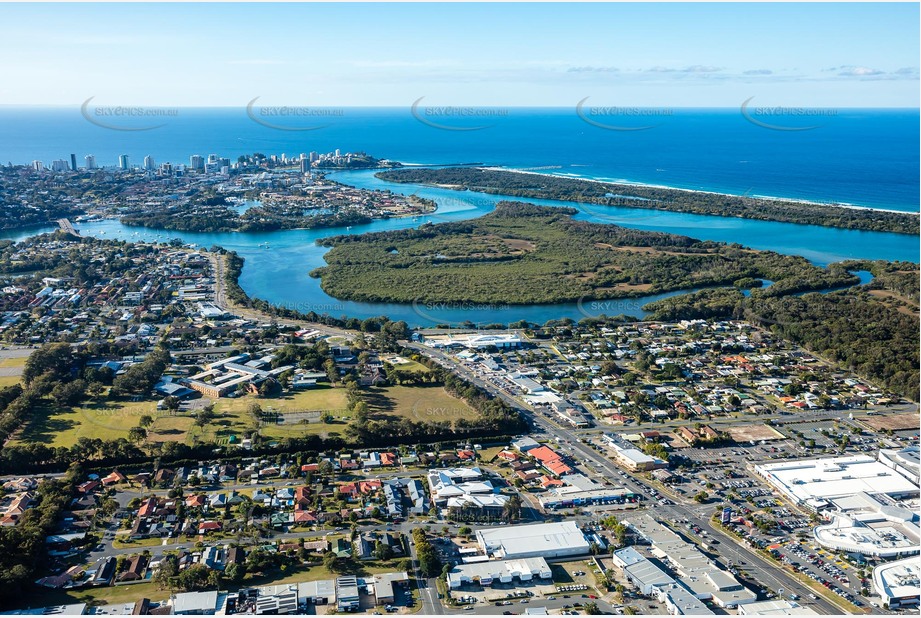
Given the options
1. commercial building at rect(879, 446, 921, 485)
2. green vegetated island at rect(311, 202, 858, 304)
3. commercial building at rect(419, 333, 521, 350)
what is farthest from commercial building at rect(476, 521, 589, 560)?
green vegetated island at rect(311, 202, 858, 304)

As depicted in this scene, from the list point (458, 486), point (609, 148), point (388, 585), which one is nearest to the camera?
point (388, 585)

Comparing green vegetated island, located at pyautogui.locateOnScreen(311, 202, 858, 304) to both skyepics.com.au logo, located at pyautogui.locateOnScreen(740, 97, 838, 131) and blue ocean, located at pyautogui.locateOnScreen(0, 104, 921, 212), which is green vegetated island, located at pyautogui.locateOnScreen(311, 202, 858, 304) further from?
skyepics.com.au logo, located at pyautogui.locateOnScreen(740, 97, 838, 131)

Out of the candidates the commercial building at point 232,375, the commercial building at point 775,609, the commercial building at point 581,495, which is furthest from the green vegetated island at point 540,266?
the commercial building at point 775,609

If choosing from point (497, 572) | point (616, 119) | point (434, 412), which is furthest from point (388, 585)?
point (616, 119)

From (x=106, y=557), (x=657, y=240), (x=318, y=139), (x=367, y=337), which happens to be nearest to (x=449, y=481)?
(x=106, y=557)

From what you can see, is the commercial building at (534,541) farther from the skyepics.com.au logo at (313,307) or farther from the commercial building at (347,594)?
the skyepics.com.au logo at (313,307)

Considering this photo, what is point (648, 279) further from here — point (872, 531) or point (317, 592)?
point (317, 592)
